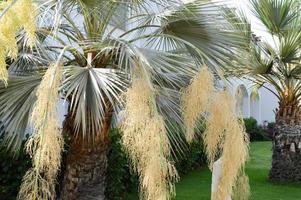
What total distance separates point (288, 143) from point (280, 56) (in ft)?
7.04

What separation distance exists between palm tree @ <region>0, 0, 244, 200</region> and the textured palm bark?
1 cm

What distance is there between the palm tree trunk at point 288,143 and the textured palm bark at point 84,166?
654 centimetres

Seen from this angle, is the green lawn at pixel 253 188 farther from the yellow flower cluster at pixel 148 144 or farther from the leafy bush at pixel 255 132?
the leafy bush at pixel 255 132

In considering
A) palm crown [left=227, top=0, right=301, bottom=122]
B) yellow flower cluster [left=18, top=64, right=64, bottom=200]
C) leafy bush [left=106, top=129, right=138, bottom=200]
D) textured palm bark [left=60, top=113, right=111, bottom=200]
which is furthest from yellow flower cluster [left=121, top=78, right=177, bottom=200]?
palm crown [left=227, top=0, right=301, bottom=122]

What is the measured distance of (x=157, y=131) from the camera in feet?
12.3

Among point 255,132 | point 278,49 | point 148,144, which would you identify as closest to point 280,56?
point 278,49

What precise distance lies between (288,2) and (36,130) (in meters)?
7.54

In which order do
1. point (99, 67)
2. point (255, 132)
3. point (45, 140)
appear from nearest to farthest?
point (45, 140), point (99, 67), point (255, 132)

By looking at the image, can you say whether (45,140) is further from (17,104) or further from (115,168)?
(115,168)

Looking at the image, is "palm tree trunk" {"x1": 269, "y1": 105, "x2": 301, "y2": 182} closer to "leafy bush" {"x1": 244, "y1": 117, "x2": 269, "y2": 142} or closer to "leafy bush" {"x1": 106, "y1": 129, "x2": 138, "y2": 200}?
"leafy bush" {"x1": 106, "y1": 129, "x2": 138, "y2": 200}

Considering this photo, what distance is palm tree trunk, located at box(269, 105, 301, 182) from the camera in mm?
11102

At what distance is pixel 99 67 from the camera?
220 inches

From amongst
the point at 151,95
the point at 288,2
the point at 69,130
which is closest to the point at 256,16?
the point at 288,2

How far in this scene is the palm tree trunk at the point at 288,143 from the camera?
11.1 metres
